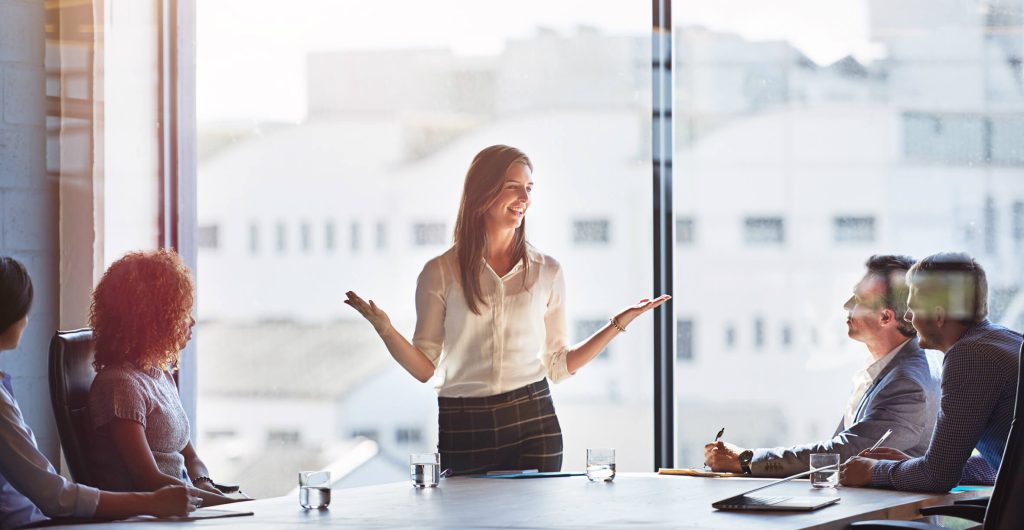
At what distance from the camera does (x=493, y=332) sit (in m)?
3.38

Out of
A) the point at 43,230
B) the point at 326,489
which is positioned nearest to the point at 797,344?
the point at 326,489

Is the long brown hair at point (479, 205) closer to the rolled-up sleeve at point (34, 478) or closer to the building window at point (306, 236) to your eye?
the building window at point (306, 236)

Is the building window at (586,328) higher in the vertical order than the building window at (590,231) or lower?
lower

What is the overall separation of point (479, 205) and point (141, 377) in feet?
3.60

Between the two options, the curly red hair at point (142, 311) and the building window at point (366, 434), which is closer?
the curly red hair at point (142, 311)

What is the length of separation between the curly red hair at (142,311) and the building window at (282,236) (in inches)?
61.9

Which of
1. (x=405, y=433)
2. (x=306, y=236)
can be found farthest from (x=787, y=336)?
(x=306, y=236)

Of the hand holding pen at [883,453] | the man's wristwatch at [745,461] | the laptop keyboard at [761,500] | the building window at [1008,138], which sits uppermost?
the building window at [1008,138]

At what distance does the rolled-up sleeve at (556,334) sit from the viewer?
3.53 meters

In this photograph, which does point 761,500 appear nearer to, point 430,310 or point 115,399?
point 430,310

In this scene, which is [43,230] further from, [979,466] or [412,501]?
[979,466]

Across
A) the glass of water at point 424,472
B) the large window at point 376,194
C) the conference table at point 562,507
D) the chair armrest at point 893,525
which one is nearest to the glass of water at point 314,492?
the conference table at point 562,507

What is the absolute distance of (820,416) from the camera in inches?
170

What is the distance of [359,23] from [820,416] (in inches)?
88.1
